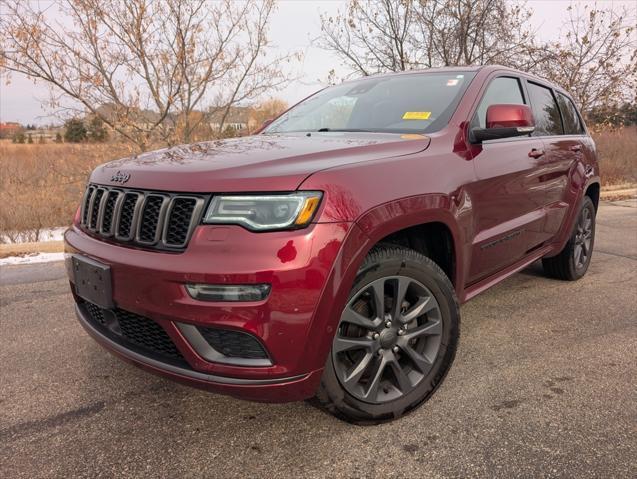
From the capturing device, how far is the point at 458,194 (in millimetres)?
2391

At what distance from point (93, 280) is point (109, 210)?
1.08ft

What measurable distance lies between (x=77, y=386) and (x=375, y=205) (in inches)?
76.7

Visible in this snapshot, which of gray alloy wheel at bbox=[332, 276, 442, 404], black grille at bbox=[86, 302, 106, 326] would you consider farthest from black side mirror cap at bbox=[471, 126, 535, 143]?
black grille at bbox=[86, 302, 106, 326]

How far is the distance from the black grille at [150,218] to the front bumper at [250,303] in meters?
0.07

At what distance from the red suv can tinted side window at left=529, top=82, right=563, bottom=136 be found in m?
0.82

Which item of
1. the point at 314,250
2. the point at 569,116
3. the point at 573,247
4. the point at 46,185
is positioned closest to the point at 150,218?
the point at 314,250

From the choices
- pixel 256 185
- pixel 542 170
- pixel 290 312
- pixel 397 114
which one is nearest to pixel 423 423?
pixel 290 312

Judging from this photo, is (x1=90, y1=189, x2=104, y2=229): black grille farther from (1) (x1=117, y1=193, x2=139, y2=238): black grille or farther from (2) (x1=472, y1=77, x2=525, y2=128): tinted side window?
(2) (x1=472, y1=77, x2=525, y2=128): tinted side window

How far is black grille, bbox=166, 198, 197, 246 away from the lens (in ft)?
5.85

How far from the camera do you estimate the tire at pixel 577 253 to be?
417 cm

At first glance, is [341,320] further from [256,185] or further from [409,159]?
[409,159]

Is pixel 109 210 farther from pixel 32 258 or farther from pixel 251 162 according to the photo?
pixel 32 258

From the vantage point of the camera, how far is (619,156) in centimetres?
1511

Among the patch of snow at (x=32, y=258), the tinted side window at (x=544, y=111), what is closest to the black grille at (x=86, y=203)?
the tinted side window at (x=544, y=111)
